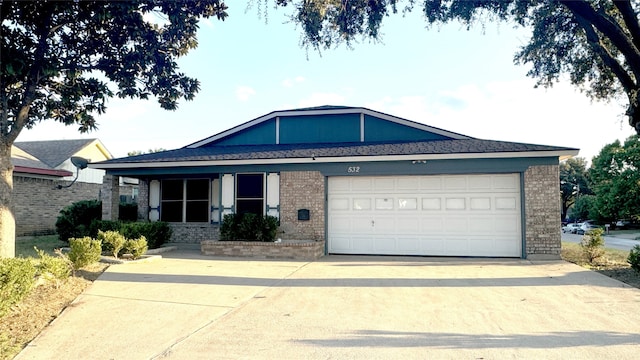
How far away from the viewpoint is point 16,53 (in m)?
8.38

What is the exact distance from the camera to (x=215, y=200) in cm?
1531

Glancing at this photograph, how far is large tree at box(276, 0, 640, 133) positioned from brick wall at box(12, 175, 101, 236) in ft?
50.5

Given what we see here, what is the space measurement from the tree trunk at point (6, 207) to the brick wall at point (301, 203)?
7104mm

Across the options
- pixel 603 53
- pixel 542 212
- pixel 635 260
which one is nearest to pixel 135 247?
pixel 542 212

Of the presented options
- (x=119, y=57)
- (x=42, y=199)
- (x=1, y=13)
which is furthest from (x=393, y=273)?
(x=42, y=199)

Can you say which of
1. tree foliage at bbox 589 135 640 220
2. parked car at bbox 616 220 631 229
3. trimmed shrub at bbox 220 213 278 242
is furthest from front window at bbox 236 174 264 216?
parked car at bbox 616 220 631 229

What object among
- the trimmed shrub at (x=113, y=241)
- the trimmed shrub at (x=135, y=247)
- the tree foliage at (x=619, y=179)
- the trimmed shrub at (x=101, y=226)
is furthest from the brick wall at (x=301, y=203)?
the tree foliage at (x=619, y=179)

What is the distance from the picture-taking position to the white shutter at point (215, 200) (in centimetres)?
1509

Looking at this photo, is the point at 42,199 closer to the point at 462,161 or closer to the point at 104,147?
the point at 104,147

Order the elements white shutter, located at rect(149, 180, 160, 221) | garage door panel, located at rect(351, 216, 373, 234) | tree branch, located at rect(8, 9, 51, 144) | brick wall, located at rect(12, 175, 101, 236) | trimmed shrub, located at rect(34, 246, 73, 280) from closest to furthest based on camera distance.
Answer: trimmed shrub, located at rect(34, 246, 73, 280), tree branch, located at rect(8, 9, 51, 144), garage door panel, located at rect(351, 216, 373, 234), white shutter, located at rect(149, 180, 160, 221), brick wall, located at rect(12, 175, 101, 236)

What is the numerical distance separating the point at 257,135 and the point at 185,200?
3965 millimetres

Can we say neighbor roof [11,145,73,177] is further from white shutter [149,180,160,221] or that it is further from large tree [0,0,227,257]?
large tree [0,0,227,257]

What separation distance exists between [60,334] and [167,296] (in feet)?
6.68

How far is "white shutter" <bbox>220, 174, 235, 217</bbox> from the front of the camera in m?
14.2
